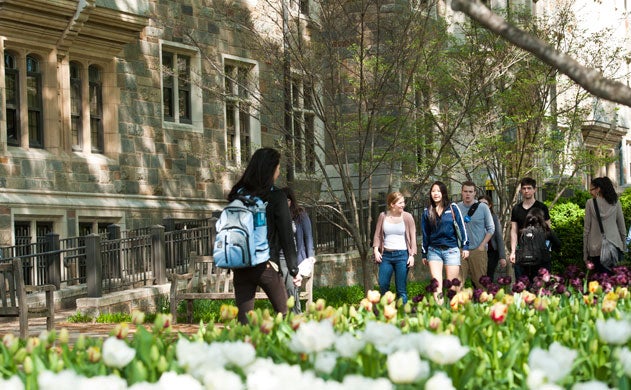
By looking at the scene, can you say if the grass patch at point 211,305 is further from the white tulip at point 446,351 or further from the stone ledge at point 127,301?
the white tulip at point 446,351

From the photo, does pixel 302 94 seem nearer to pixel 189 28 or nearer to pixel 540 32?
pixel 189 28

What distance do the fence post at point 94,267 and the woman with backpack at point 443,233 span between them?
5240 millimetres

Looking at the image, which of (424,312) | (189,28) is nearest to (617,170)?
(189,28)

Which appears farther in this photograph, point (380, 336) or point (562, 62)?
point (562, 62)

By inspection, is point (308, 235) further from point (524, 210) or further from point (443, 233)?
point (524, 210)

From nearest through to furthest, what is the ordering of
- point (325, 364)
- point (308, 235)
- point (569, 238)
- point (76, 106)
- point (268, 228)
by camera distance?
1. point (325, 364)
2. point (268, 228)
3. point (308, 235)
4. point (76, 106)
5. point (569, 238)

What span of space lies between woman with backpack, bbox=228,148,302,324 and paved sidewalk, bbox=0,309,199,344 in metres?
4.17

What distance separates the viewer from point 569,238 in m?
21.8

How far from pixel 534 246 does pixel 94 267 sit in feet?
20.6

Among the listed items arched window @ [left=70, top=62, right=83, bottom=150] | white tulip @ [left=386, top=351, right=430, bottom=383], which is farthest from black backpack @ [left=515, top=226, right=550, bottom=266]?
white tulip @ [left=386, top=351, right=430, bottom=383]

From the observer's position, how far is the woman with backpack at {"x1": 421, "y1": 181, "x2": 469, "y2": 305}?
13.7 meters

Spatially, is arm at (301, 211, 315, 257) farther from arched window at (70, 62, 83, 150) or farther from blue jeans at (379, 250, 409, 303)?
arched window at (70, 62, 83, 150)

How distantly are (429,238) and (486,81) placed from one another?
6.90 m

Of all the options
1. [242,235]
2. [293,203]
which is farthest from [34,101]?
[242,235]
